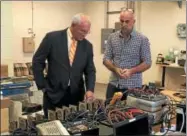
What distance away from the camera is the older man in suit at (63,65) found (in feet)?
7.89

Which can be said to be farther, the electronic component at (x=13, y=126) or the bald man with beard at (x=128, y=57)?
the bald man with beard at (x=128, y=57)

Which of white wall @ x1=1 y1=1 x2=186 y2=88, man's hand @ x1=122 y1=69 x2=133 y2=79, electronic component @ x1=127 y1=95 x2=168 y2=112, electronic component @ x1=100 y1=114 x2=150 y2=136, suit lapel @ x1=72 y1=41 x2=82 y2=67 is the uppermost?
white wall @ x1=1 y1=1 x2=186 y2=88

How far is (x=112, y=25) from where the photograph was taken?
6562 millimetres

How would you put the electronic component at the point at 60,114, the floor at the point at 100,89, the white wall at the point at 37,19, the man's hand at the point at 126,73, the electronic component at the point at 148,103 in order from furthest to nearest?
the floor at the point at 100,89 < the white wall at the point at 37,19 < the man's hand at the point at 126,73 < the electronic component at the point at 148,103 < the electronic component at the point at 60,114

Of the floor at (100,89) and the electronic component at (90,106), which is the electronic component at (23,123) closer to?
the electronic component at (90,106)

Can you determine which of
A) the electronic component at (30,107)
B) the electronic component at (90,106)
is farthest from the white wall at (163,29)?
the electronic component at (90,106)

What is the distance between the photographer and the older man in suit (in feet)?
7.89

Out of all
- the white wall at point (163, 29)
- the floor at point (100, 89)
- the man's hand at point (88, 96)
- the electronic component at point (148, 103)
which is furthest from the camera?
the floor at point (100, 89)

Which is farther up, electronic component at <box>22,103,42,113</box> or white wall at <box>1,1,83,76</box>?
white wall at <box>1,1,83,76</box>

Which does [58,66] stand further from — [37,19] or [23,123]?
[37,19]

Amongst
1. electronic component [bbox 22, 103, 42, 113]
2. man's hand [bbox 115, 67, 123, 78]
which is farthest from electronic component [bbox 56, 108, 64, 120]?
electronic component [bbox 22, 103, 42, 113]

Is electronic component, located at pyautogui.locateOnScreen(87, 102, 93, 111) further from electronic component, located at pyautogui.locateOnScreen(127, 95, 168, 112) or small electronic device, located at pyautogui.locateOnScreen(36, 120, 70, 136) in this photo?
small electronic device, located at pyautogui.locateOnScreen(36, 120, 70, 136)

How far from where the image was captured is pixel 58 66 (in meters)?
2.41

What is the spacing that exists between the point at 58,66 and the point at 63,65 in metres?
0.04
